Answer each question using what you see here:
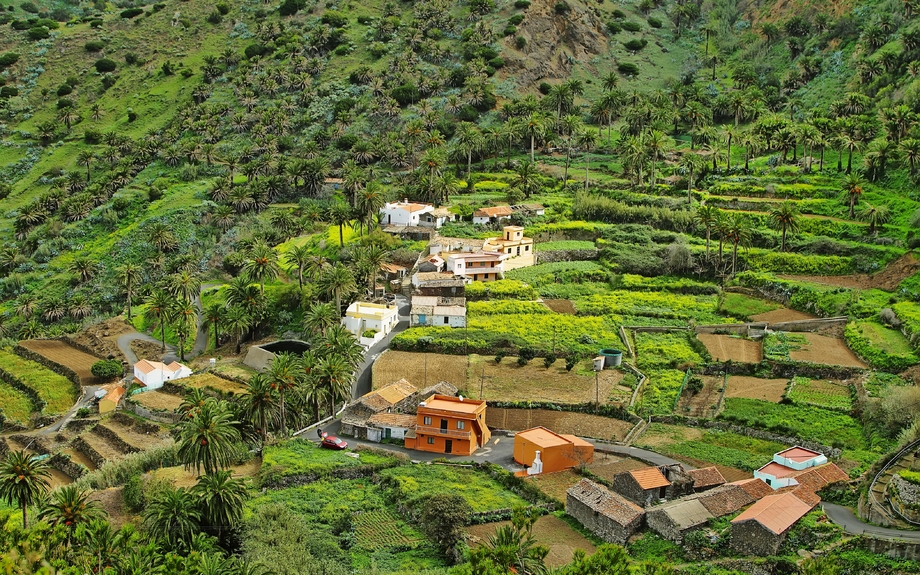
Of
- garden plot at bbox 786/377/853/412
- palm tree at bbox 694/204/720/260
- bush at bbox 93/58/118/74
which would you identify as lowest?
garden plot at bbox 786/377/853/412

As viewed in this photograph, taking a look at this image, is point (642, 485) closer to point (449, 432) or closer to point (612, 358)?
point (449, 432)

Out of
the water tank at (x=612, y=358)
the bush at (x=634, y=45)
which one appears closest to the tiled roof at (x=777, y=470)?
the water tank at (x=612, y=358)

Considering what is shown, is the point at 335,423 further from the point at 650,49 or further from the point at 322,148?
the point at 650,49

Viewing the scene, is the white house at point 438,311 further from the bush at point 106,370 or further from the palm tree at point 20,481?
the palm tree at point 20,481

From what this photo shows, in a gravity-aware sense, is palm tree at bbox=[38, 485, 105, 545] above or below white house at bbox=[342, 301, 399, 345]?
below

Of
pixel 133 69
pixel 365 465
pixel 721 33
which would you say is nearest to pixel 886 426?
pixel 365 465

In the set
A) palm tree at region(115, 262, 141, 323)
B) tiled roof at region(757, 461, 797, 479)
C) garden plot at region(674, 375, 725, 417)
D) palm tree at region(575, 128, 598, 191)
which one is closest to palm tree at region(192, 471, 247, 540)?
tiled roof at region(757, 461, 797, 479)

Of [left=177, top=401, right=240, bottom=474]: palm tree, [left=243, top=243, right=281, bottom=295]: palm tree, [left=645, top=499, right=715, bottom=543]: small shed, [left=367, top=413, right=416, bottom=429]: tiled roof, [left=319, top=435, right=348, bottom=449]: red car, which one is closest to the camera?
[left=645, top=499, right=715, bottom=543]: small shed

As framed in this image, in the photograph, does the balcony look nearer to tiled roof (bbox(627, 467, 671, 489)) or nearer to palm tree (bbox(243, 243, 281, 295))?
tiled roof (bbox(627, 467, 671, 489))
